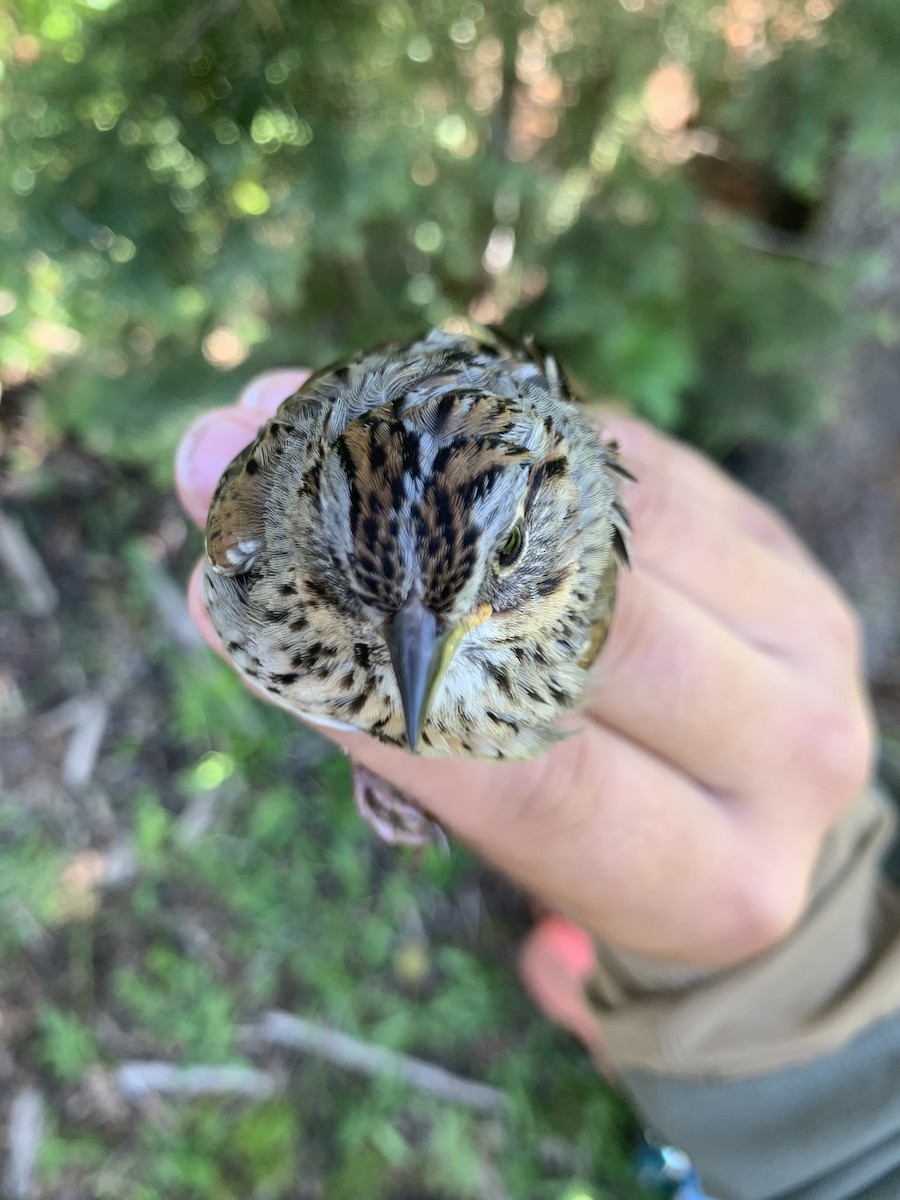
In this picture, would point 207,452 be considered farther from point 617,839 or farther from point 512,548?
point 617,839

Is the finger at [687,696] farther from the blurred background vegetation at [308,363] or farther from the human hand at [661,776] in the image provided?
the blurred background vegetation at [308,363]

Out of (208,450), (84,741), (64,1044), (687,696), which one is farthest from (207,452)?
(64,1044)

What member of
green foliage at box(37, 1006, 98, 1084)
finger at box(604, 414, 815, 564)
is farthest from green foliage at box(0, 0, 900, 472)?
green foliage at box(37, 1006, 98, 1084)

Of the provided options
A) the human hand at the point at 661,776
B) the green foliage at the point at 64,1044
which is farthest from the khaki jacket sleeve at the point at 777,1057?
the green foliage at the point at 64,1044

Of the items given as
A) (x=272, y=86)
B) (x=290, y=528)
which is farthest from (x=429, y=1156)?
(x=272, y=86)

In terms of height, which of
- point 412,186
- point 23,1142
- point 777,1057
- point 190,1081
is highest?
point 412,186

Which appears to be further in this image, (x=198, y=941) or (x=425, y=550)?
(x=198, y=941)

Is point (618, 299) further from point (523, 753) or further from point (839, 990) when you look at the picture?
point (839, 990)
